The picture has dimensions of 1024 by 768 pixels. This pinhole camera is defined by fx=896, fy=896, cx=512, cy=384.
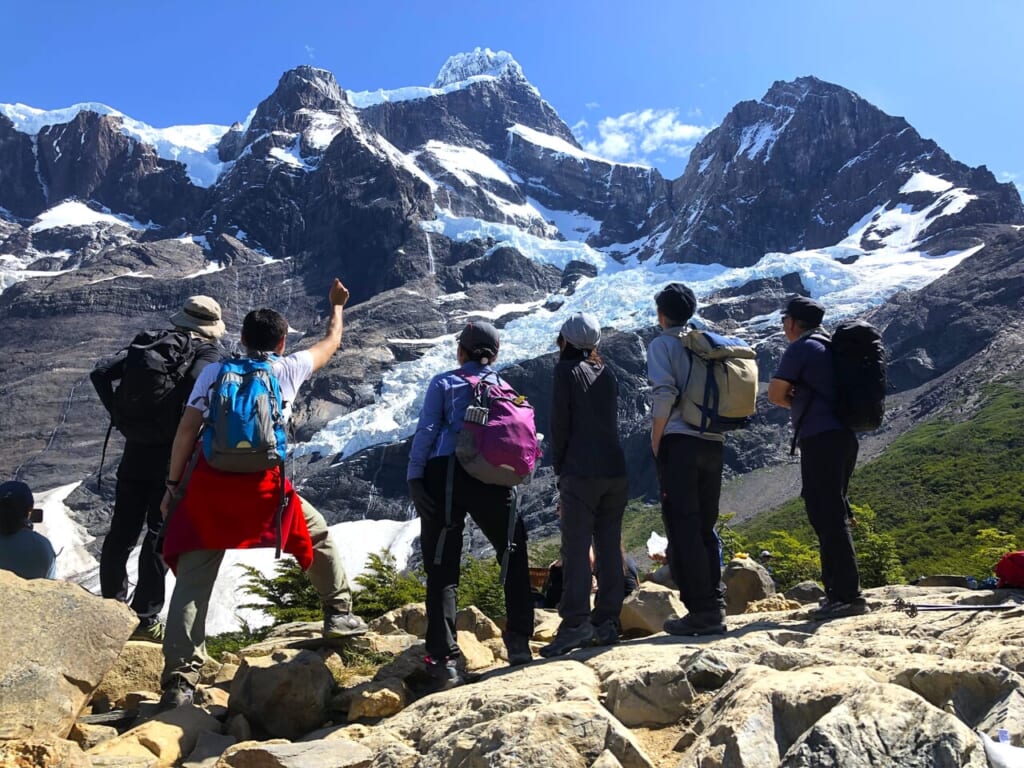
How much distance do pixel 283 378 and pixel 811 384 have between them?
3.39m

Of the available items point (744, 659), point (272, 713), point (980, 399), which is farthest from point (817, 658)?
point (980, 399)

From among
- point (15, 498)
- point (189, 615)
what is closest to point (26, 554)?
point (15, 498)

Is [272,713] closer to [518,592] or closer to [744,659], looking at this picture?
[518,592]

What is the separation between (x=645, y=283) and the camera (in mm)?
178875

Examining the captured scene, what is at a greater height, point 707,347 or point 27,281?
point 27,281

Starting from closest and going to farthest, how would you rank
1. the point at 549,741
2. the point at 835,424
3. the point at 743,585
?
the point at 549,741, the point at 835,424, the point at 743,585

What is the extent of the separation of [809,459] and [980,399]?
101m

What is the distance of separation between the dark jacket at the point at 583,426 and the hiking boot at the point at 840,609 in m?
1.59

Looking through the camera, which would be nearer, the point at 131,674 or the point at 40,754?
the point at 40,754

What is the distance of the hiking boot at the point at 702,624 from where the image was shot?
5.47 meters

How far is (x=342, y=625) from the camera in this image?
5453 mm

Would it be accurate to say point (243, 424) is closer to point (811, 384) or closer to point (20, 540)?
point (20, 540)

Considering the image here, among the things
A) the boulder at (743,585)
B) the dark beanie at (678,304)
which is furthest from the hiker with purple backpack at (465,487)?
the boulder at (743,585)

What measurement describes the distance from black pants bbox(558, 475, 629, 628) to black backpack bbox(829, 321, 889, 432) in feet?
5.03
